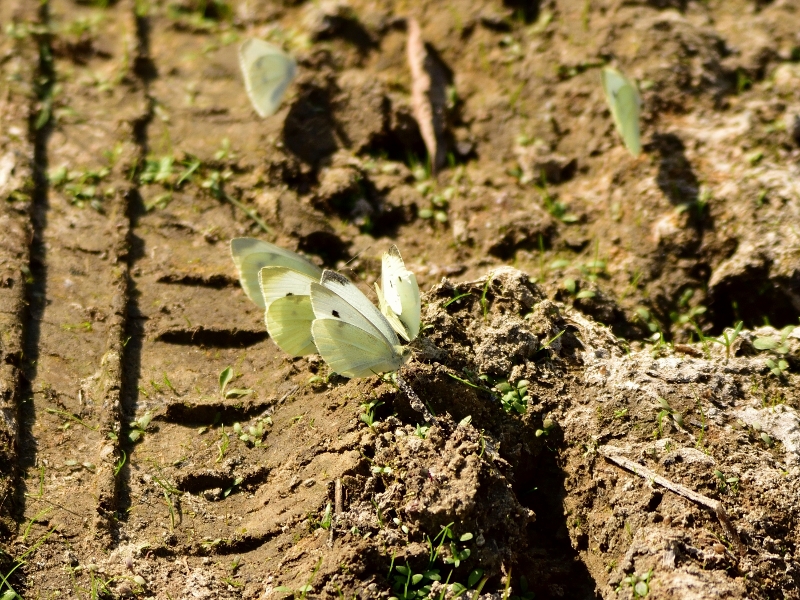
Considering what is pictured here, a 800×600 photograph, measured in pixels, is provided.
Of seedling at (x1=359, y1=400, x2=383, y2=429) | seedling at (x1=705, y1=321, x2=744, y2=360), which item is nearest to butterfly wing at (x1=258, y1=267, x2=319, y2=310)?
seedling at (x1=359, y1=400, x2=383, y2=429)

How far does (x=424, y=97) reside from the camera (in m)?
6.10

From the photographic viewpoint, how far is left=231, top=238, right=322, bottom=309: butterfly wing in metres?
4.62

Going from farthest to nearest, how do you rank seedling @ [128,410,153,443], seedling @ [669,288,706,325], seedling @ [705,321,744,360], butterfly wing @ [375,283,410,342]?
seedling @ [669,288,706,325] < seedling @ [705,321,744,360] < seedling @ [128,410,153,443] < butterfly wing @ [375,283,410,342]

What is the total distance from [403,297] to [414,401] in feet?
1.69

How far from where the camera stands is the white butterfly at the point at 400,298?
3896 millimetres

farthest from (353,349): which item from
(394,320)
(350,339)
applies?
(394,320)

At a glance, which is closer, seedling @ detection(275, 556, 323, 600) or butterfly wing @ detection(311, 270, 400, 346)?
seedling @ detection(275, 556, 323, 600)

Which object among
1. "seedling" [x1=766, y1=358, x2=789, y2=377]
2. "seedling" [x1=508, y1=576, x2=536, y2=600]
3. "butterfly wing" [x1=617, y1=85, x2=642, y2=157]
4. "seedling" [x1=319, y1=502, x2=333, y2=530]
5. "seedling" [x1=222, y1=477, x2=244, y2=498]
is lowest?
"seedling" [x1=508, y1=576, x2=536, y2=600]

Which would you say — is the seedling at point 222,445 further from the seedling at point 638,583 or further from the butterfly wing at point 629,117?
the butterfly wing at point 629,117

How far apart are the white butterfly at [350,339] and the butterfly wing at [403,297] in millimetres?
89

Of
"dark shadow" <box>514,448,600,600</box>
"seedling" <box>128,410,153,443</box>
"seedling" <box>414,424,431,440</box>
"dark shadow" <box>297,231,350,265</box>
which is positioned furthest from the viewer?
"dark shadow" <box>297,231,350,265</box>

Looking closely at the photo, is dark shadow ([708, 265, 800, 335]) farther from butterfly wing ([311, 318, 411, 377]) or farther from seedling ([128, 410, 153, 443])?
seedling ([128, 410, 153, 443])

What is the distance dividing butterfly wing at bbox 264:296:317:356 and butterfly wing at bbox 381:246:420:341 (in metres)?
0.42

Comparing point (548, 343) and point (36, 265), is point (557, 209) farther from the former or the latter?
point (36, 265)
